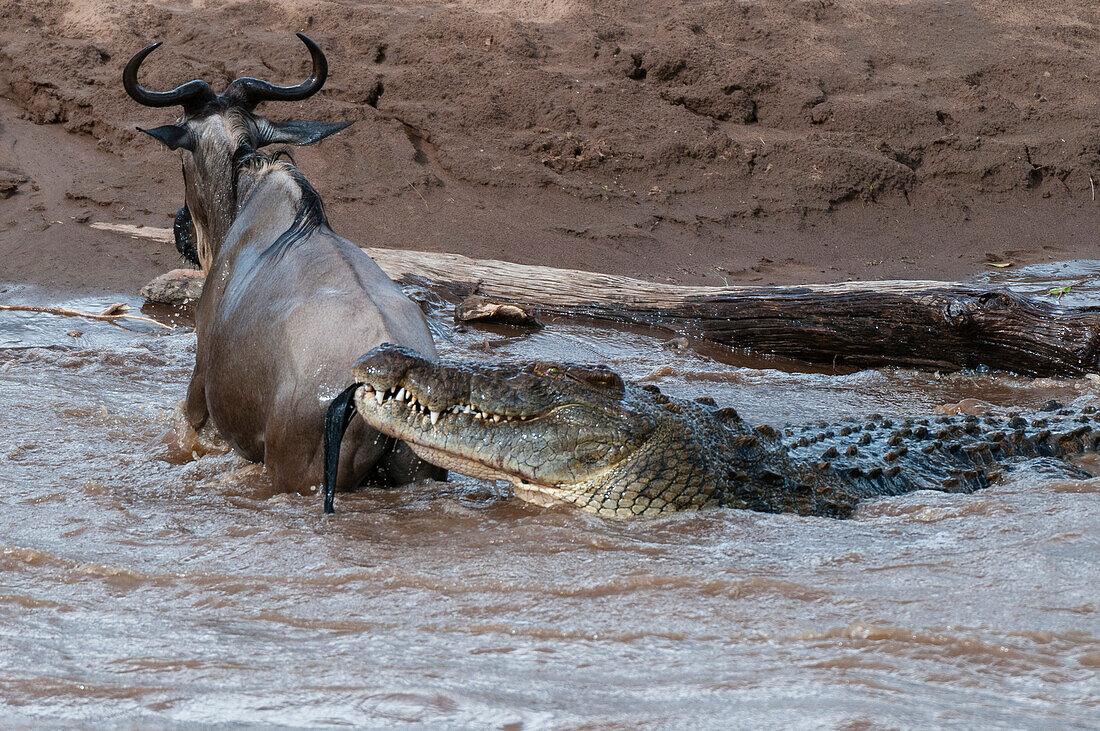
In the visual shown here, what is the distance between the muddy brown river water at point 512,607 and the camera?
2.32 metres

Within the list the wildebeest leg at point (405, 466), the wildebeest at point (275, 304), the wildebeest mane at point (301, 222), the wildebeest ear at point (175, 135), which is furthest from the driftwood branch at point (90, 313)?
the wildebeest leg at point (405, 466)

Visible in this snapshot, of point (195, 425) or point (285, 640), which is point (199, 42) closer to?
point (195, 425)

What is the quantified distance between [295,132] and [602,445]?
2.73 metres

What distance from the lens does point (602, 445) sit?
3691mm

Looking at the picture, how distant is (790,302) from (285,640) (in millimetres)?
5442

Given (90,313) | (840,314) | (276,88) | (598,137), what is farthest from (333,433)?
(598,137)

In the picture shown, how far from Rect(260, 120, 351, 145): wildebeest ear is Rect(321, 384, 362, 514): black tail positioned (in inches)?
90.0

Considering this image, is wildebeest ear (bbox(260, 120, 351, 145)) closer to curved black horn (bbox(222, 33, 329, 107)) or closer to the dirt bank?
curved black horn (bbox(222, 33, 329, 107))

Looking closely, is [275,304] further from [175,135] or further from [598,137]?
[598,137]

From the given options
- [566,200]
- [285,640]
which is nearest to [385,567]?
[285,640]

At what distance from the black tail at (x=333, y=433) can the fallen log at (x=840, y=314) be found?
4475mm

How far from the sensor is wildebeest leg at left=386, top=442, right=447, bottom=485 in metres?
3.79

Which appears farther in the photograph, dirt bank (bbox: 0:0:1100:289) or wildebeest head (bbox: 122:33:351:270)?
dirt bank (bbox: 0:0:1100:289)

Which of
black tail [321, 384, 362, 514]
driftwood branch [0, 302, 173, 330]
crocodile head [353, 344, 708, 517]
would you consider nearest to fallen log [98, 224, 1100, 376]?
driftwood branch [0, 302, 173, 330]
